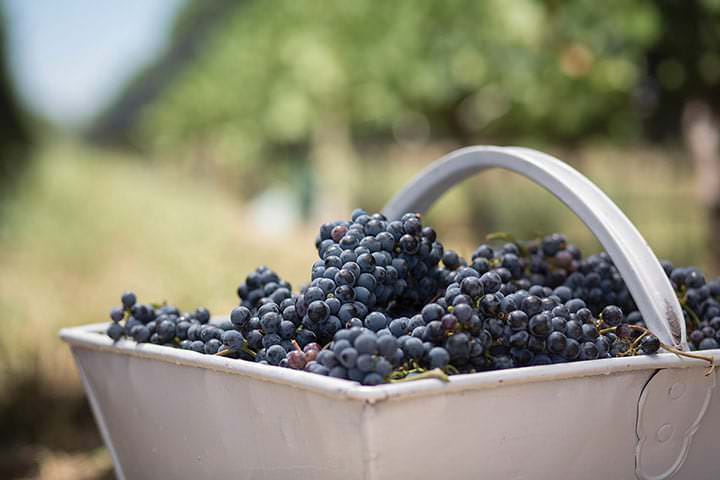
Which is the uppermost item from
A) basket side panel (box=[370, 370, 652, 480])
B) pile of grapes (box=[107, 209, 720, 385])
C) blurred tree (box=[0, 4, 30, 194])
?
blurred tree (box=[0, 4, 30, 194])

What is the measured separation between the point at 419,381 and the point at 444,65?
601 cm

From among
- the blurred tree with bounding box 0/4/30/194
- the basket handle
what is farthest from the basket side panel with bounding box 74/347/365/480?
the blurred tree with bounding box 0/4/30/194

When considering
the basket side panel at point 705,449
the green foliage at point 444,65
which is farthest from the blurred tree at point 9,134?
the basket side panel at point 705,449

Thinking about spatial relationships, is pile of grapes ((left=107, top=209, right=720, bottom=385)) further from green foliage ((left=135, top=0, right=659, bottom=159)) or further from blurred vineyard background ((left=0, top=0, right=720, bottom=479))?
green foliage ((left=135, top=0, right=659, bottom=159))

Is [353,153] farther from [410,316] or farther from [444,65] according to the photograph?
[410,316]

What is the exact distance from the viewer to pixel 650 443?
1.19 metres

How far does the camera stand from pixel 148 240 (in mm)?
7648

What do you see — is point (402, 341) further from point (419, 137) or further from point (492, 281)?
point (419, 137)

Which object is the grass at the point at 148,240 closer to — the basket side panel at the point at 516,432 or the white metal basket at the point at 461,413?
the white metal basket at the point at 461,413

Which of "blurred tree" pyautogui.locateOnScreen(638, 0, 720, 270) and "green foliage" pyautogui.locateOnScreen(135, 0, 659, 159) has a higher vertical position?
"green foliage" pyautogui.locateOnScreen(135, 0, 659, 159)

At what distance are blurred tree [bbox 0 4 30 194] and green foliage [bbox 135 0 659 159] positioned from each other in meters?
2.90

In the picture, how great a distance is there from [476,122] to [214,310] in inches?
187

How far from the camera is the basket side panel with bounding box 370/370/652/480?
984 mm

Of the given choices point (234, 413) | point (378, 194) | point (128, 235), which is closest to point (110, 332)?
point (234, 413)
